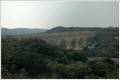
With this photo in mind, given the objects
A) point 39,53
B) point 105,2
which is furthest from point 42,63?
point 105,2

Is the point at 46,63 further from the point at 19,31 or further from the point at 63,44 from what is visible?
the point at 19,31

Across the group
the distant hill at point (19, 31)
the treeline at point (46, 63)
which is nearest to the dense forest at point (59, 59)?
the treeline at point (46, 63)

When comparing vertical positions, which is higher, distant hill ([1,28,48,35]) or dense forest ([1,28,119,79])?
distant hill ([1,28,48,35])

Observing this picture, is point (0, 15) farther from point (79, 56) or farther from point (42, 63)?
point (79, 56)

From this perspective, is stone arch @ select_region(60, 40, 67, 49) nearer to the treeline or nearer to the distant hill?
the treeline

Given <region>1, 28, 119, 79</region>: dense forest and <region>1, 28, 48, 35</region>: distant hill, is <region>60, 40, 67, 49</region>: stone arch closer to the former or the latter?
<region>1, 28, 119, 79</region>: dense forest

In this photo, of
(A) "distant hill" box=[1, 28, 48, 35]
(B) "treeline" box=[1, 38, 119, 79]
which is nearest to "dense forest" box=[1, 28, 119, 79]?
(B) "treeline" box=[1, 38, 119, 79]

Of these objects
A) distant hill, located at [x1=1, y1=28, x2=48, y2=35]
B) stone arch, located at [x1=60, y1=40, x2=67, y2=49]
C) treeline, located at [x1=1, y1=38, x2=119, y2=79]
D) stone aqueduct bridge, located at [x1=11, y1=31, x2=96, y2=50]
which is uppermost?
distant hill, located at [x1=1, y1=28, x2=48, y2=35]

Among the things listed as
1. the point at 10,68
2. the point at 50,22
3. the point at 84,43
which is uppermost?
the point at 50,22
